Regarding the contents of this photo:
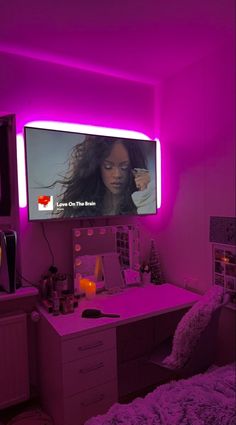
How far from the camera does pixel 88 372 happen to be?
1.82 meters

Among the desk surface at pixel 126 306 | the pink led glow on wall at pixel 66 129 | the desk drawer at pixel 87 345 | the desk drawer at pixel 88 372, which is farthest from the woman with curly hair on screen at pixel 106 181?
the desk drawer at pixel 88 372

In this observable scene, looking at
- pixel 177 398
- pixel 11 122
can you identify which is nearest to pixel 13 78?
pixel 11 122

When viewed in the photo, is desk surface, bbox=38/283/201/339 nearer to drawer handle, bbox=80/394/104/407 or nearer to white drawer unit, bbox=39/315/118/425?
white drawer unit, bbox=39/315/118/425

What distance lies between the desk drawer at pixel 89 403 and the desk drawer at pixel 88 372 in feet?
0.12

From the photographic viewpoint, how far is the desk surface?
72.3 inches

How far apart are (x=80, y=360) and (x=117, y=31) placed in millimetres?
1945

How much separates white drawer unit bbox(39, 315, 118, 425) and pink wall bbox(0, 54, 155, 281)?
0.55m

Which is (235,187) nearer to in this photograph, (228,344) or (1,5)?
(228,344)

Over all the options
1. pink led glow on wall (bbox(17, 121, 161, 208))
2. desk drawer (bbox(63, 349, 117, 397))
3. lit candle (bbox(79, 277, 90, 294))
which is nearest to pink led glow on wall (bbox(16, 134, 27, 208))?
pink led glow on wall (bbox(17, 121, 161, 208))

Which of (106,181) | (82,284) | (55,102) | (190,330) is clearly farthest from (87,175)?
(190,330)

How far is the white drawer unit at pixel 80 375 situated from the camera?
1755mm

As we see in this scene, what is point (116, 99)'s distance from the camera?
8.48 ft

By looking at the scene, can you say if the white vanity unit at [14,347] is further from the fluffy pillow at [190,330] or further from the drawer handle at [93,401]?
the fluffy pillow at [190,330]

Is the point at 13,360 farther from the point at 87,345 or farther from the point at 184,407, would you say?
the point at 184,407
